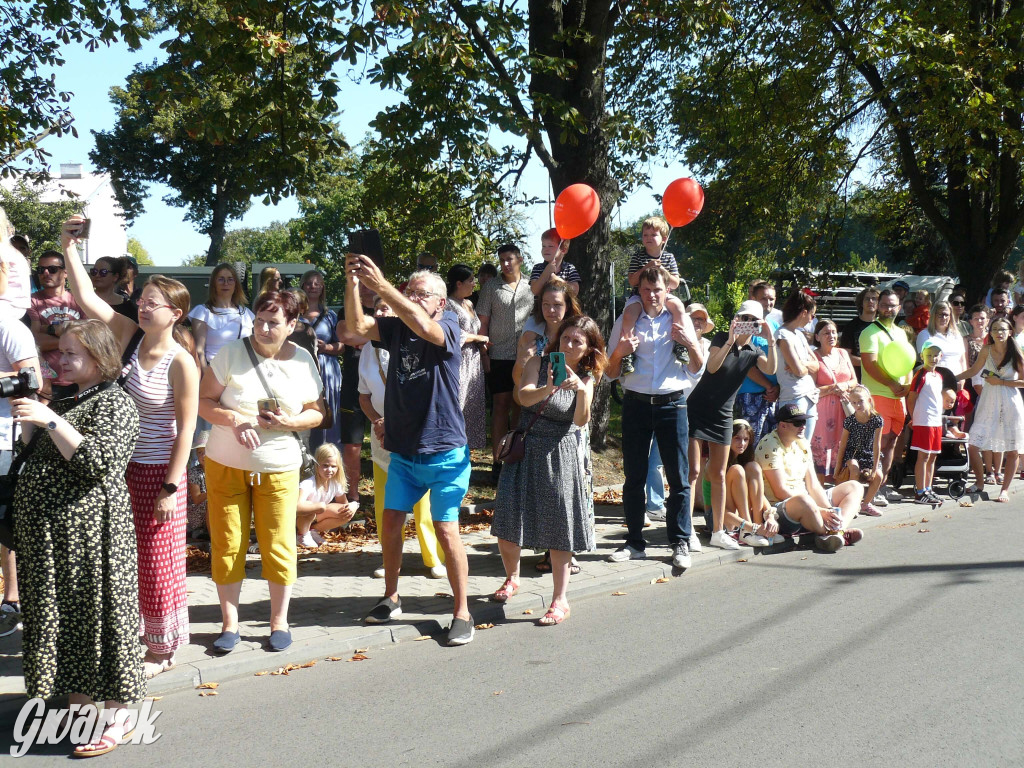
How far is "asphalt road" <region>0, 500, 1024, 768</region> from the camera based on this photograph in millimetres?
4066

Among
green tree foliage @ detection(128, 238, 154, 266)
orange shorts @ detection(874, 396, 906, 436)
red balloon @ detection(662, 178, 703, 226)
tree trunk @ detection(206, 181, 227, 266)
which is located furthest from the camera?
green tree foliage @ detection(128, 238, 154, 266)

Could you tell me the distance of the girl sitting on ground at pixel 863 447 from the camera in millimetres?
9688

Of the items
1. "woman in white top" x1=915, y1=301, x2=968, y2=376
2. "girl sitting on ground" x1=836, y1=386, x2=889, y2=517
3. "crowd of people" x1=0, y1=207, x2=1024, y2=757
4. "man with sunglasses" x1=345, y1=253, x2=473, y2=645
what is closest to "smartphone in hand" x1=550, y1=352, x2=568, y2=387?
"crowd of people" x1=0, y1=207, x2=1024, y2=757

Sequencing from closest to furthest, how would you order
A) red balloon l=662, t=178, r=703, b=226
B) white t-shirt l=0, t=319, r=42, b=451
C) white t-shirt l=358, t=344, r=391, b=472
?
white t-shirt l=0, t=319, r=42, b=451
white t-shirt l=358, t=344, r=391, b=472
red balloon l=662, t=178, r=703, b=226

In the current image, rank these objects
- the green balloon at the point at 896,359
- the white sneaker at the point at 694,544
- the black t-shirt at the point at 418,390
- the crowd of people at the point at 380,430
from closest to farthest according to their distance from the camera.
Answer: the crowd of people at the point at 380,430, the black t-shirt at the point at 418,390, the white sneaker at the point at 694,544, the green balloon at the point at 896,359

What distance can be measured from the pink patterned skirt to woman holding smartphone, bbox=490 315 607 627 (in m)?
2.10

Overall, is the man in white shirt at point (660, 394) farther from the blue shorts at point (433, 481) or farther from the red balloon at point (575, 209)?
the blue shorts at point (433, 481)

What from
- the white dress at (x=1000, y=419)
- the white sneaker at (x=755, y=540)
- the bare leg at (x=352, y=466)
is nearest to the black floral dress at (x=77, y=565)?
the bare leg at (x=352, y=466)

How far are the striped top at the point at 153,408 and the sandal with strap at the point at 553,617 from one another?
2.54 meters

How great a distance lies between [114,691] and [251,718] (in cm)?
66

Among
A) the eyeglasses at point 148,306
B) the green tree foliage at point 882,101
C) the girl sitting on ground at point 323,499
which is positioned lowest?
the girl sitting on ground at point 323,499

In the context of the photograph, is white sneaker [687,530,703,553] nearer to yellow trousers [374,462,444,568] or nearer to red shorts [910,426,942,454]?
yellow trousers [374,462,444,568]

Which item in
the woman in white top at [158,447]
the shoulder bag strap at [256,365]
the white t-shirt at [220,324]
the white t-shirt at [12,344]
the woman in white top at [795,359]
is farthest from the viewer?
the woman in white top at [795,359]

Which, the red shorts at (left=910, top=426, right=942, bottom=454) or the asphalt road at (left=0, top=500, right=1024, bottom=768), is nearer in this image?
the asphalt road at (left=0, top=500, right=1024, bottom=768)
